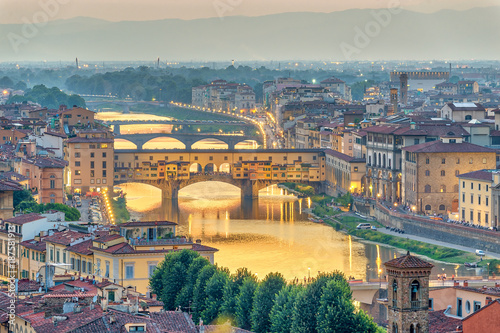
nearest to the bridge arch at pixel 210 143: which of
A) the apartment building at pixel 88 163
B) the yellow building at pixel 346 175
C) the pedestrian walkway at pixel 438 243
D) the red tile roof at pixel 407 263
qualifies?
the yellow building at pixel 346 175

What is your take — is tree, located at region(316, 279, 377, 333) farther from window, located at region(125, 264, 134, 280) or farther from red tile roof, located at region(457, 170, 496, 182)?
red tile roof, located at region(457, 170, 496, 182)

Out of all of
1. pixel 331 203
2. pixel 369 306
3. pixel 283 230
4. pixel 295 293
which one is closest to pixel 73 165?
pixel 331 203

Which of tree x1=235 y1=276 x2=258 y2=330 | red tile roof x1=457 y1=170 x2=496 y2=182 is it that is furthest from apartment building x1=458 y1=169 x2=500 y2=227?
tree x1=235 y1=276 x2=258 y2=330

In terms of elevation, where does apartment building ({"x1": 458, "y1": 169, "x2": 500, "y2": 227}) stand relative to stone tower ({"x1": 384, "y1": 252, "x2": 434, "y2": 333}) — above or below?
above

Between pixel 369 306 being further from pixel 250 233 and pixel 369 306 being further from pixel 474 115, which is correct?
pixel 474 115

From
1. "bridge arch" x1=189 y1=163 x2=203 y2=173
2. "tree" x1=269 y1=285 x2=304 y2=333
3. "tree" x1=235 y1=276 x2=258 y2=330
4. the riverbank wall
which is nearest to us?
"tree" x1=269 y1=285 x2=304 y2=333

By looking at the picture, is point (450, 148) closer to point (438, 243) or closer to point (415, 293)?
point (438, 243)

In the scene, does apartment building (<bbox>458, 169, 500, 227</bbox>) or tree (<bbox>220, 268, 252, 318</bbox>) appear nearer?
tree (<bbox>220, 268, 252, 318</bbox>)
